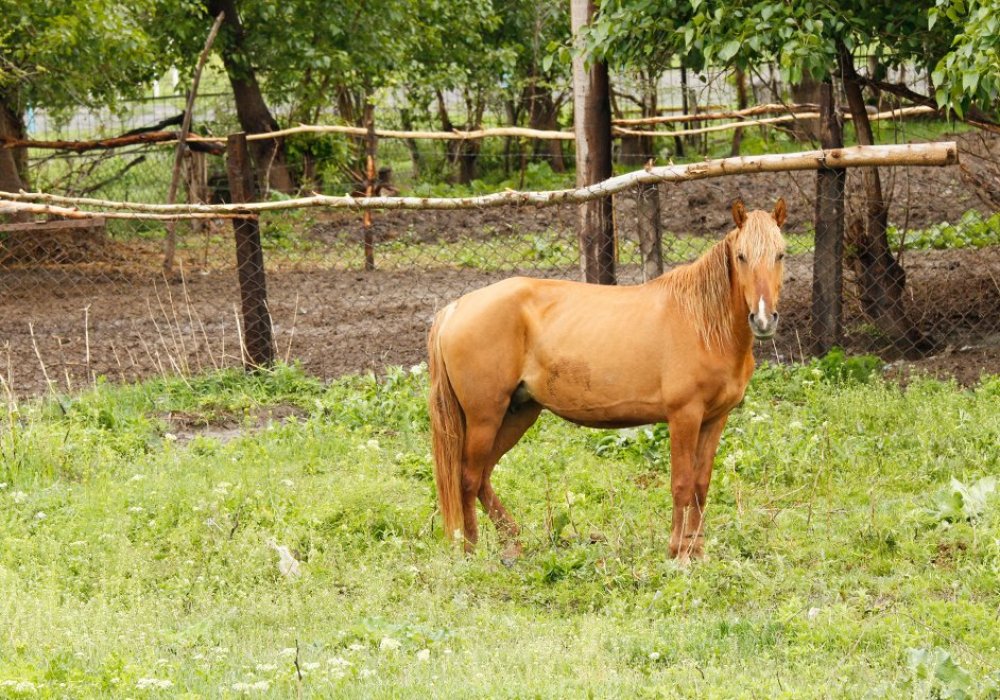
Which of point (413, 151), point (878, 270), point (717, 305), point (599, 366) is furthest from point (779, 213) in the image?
point (413, 151)

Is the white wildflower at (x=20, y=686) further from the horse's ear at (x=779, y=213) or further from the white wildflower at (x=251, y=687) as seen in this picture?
the horse's ear at (x=779, y=213)

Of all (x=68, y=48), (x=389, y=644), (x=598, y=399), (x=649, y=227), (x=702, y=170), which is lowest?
(x=389, y=644)

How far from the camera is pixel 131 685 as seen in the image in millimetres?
4238

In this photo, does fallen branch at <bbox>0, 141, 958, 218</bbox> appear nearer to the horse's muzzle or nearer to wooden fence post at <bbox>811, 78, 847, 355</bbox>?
wooden fence post at <bbox>811, 78, 847, 355</bbox>

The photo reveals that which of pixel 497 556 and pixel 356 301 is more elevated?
pixel 356 301

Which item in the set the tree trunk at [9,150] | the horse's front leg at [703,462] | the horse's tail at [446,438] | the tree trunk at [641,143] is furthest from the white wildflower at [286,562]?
the tree trunk at [641,143]

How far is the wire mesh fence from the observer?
31.3 ft

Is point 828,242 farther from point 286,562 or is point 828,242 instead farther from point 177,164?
point 177,164

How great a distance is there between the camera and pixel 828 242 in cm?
866

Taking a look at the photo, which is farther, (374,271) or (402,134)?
(374,271)

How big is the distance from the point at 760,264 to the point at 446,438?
1821 mm

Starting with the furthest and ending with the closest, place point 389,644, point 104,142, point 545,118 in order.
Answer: point 545,118 < point 104,142 < point 389,644

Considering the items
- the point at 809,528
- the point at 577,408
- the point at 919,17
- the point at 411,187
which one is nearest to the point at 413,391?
the point at 577,408

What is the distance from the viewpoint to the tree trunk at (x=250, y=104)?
16312 millimetres
